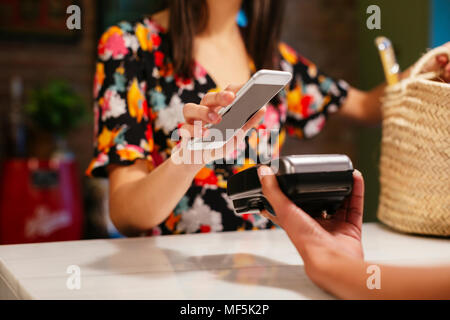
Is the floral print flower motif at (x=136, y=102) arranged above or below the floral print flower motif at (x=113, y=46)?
below

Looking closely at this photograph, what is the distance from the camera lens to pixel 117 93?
766 mm

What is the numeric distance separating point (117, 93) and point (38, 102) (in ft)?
4.14

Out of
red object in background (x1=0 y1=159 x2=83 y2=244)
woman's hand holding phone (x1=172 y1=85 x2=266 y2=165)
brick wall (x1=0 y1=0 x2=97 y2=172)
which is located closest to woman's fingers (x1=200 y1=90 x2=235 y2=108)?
woman's hand holding phone (x1=172 y1=85 x2=266 y2=165)

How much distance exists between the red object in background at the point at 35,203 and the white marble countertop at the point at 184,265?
1.33 m

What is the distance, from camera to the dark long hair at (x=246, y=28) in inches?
31.1

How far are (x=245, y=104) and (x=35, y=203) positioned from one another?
5.27ft

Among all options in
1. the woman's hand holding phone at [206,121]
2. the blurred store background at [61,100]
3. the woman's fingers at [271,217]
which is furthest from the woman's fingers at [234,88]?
the blurred store background at [61,100]

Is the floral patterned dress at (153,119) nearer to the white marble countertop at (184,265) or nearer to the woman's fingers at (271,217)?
the white marble countertop at (184,265)

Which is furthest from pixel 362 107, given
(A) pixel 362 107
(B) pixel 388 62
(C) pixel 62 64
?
(C) pixel 62 64

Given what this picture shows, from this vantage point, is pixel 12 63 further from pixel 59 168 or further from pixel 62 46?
pixel 59 168

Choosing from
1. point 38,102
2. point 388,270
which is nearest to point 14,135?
point 38,102

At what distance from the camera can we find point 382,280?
1.25 feet

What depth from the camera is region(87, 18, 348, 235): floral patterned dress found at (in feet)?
2.46
